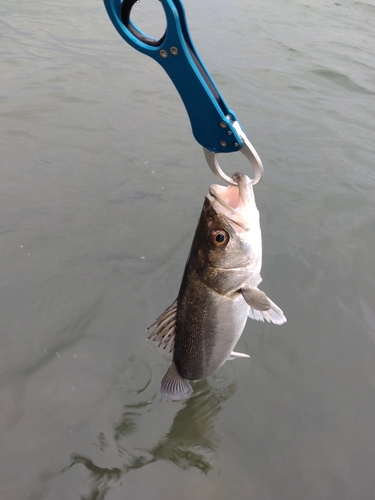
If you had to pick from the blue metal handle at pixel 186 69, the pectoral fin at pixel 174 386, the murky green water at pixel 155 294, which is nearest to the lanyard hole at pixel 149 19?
the murky green water at pixel 155 294

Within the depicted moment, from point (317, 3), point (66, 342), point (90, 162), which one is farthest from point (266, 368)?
point (317, 3)

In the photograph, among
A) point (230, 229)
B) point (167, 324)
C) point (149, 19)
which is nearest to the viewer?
point (230, 229)

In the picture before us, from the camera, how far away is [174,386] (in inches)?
132

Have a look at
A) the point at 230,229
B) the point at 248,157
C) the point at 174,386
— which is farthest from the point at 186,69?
the point at 174,386

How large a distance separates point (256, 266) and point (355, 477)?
181 cm

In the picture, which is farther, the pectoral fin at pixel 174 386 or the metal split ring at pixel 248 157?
the pectoral fin at pixel 174 386

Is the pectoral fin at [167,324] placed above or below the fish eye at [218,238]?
below

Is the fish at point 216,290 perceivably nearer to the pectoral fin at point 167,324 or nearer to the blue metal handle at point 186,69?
the pectoral fin at point 167,324

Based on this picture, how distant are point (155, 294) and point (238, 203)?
6.91ft

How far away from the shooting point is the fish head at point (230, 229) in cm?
271

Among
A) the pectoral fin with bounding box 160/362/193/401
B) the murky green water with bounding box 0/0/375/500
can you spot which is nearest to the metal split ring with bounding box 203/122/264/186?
the pectoral fin with bounding box 160/362/193/401

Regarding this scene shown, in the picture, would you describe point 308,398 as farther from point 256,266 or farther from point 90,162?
point 90,162

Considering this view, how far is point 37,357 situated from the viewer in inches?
152

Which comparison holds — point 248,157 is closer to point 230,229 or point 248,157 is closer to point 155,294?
point 230,229
